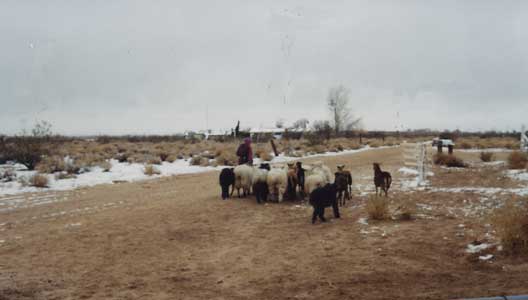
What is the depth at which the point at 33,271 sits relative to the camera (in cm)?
669

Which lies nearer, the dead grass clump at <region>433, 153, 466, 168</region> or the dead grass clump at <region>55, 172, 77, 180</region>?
the dead grass clump at <region>55, 172, 77, 180</region>

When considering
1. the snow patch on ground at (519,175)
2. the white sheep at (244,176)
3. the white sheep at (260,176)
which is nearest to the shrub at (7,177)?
the white sheep at (244,176)

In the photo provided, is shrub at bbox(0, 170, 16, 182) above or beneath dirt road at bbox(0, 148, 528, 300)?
above

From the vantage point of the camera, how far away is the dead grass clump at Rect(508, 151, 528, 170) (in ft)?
55.6

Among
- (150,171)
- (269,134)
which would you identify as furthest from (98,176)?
(269,134)

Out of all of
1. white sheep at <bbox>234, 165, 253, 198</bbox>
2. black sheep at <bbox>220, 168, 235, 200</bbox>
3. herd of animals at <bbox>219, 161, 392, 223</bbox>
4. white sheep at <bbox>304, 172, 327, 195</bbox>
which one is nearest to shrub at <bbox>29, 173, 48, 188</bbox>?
herd of animals at <bbox>219, 161, 392, 223</bbox>

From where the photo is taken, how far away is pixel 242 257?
7109mm

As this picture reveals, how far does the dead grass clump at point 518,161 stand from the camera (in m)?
16.9

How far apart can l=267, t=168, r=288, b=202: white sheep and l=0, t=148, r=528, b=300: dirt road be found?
0.84 metres

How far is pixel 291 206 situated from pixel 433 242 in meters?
4.58

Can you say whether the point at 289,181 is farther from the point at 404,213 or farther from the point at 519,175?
the point at 519,175

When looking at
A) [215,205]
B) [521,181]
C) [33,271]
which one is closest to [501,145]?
[521,181]

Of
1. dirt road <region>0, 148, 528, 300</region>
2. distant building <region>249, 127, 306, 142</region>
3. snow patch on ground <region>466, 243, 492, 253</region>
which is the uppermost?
distant building <region>249, 127, 306, 142</region>

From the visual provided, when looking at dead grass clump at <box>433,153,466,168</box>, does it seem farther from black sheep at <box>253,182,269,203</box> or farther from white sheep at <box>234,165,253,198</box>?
black sheep at <box>253,182,269,203</box>
